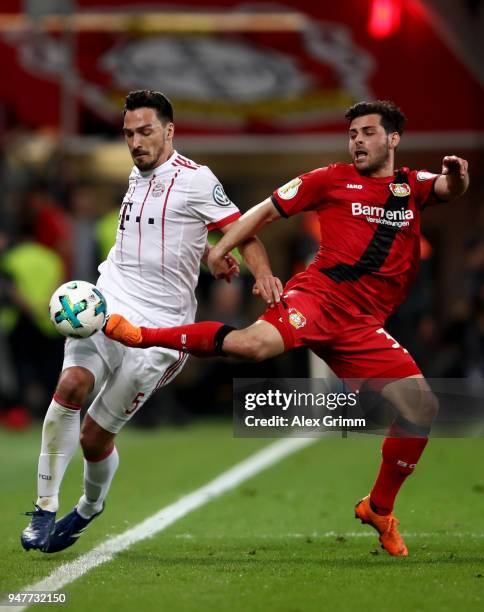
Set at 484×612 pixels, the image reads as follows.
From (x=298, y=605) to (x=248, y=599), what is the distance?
25cm

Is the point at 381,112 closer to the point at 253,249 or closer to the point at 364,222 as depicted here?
the point at 364,222

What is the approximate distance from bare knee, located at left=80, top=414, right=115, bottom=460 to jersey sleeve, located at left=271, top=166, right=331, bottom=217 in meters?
1.50

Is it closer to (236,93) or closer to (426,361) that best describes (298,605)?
(426,361)

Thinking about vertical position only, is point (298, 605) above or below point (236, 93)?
below

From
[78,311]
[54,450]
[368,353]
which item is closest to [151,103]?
[78,311]

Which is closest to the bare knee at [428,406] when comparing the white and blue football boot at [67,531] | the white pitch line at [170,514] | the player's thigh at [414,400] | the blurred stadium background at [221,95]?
the player's thigh at [414,400]

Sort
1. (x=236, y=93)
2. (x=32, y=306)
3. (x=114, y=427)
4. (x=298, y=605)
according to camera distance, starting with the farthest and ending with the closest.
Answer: (x=236, y=93)
(x=32, y=306)
(x=114, y=427)
(x=298, y=605)

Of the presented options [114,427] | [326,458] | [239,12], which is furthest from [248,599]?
[239,12]

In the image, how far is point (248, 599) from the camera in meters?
5.96

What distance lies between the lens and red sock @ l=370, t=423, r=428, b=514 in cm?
742

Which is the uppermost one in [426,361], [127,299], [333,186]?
[333,186]

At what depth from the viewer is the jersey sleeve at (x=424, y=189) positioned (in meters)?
7.51

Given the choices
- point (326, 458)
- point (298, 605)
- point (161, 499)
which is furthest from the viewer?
point (326, 458)

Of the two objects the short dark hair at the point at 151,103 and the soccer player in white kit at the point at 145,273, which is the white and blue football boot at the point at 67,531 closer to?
the soccer player in white kit at the point at 145,273
